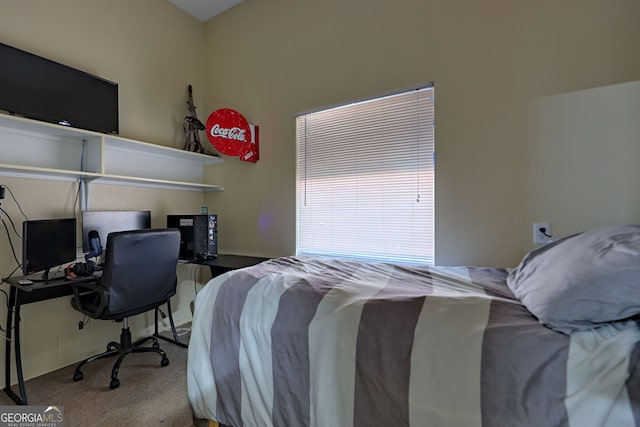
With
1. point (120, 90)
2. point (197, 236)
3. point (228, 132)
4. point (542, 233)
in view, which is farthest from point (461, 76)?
point (120, 90)

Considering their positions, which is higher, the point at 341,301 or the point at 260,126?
the point at 260,126

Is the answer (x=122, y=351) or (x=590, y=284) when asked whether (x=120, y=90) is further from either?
(x=590, y=284)

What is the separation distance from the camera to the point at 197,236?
2.67 m

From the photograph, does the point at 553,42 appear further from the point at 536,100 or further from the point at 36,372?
the point at 36,372

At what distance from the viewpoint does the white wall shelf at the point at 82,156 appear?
197cm

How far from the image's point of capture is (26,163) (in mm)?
2045

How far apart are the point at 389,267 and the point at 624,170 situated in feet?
4.11

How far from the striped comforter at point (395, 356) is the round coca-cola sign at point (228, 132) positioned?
1.38 metres

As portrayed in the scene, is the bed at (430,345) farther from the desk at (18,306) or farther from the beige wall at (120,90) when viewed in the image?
the beige wall at (120,90)

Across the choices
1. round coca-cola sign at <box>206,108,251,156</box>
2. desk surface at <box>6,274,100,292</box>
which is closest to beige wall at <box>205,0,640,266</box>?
round coca-cola sign at <box>206,108,251,156</box>

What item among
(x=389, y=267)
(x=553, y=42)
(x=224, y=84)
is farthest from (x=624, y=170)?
(x=224, y=84)

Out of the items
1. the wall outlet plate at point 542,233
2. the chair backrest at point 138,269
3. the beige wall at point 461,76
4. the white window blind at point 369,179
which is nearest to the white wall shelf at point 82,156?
the chair backrest at point 138,269

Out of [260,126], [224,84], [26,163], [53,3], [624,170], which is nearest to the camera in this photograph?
[624,170]

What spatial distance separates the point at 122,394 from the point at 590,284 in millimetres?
2419
